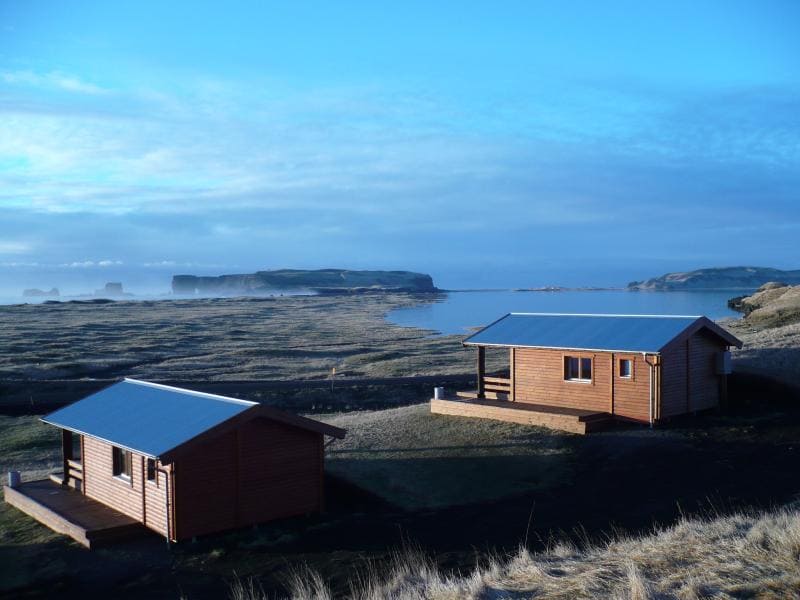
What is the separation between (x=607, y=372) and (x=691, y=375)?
3.26m

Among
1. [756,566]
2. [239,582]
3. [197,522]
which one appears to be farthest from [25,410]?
[756,566]

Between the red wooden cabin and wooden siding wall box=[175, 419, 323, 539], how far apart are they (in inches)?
1.0

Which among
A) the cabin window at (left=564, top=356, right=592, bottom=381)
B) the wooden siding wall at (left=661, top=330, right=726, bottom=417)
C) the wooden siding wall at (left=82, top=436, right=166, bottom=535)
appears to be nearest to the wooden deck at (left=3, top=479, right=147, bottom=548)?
the wooden siding wall at (left=82, top=436, right=166, bottom=535)

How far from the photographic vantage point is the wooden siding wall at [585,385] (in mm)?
28484

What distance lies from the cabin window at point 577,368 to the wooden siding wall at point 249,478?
1318 cm

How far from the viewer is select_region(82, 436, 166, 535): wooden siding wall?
1909cm

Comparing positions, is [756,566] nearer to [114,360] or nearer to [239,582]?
[239,582]

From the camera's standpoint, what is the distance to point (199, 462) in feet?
62.0

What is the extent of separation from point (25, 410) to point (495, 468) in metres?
27.8

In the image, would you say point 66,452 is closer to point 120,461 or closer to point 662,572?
point 120,461

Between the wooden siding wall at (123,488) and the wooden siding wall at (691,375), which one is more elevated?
the wooden siding wall at (691,375)

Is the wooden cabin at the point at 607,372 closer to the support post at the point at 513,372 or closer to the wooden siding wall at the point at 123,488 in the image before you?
the support post at the point at 513,372

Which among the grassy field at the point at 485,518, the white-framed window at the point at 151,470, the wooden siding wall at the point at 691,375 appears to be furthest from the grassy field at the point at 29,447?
the wooden siding wall at the point at 691,375

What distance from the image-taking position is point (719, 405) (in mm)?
30812
